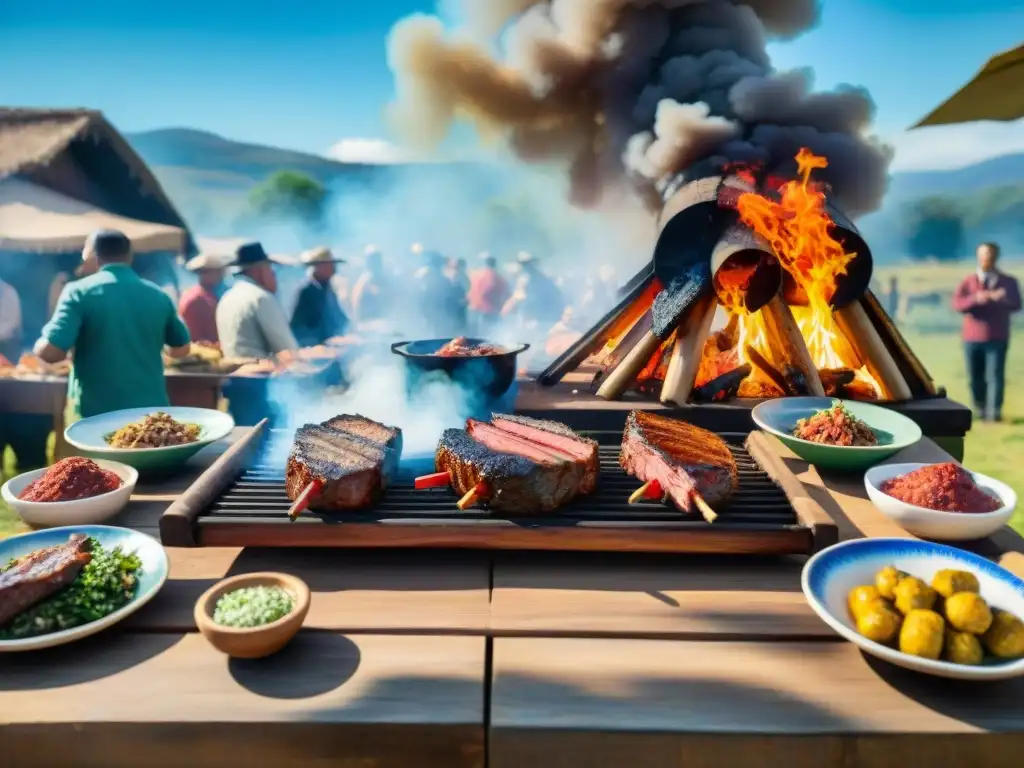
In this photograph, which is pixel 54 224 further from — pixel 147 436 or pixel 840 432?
pixel 840 432

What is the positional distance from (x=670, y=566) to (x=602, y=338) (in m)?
3.00

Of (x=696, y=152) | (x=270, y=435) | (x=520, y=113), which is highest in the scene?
(x=520, y=113)

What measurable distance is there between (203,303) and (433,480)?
7.79 metres

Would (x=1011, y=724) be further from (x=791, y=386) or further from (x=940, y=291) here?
(x=940, y=291)

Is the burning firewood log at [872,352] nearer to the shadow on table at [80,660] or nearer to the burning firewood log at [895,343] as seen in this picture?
the burning firewood log at [895,343]

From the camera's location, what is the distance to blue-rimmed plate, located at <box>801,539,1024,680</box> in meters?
2.09

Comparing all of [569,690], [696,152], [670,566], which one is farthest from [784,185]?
[569,690]

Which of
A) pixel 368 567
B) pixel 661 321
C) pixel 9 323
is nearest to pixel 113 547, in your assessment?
pixel 368 567

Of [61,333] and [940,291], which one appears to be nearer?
[61,333]

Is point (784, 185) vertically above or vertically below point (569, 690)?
above

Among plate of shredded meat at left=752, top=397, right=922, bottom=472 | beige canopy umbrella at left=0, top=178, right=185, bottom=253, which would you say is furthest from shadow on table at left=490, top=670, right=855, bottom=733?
beige canopy umbrella at left=0, top=178, right=185, bottom=253

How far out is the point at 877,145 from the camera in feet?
21.7

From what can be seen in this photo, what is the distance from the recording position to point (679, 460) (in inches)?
121

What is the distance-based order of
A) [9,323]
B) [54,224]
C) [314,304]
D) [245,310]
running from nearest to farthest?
1. [245,310]
2. [9,323]
3. [314,304]
4. [54,224]
